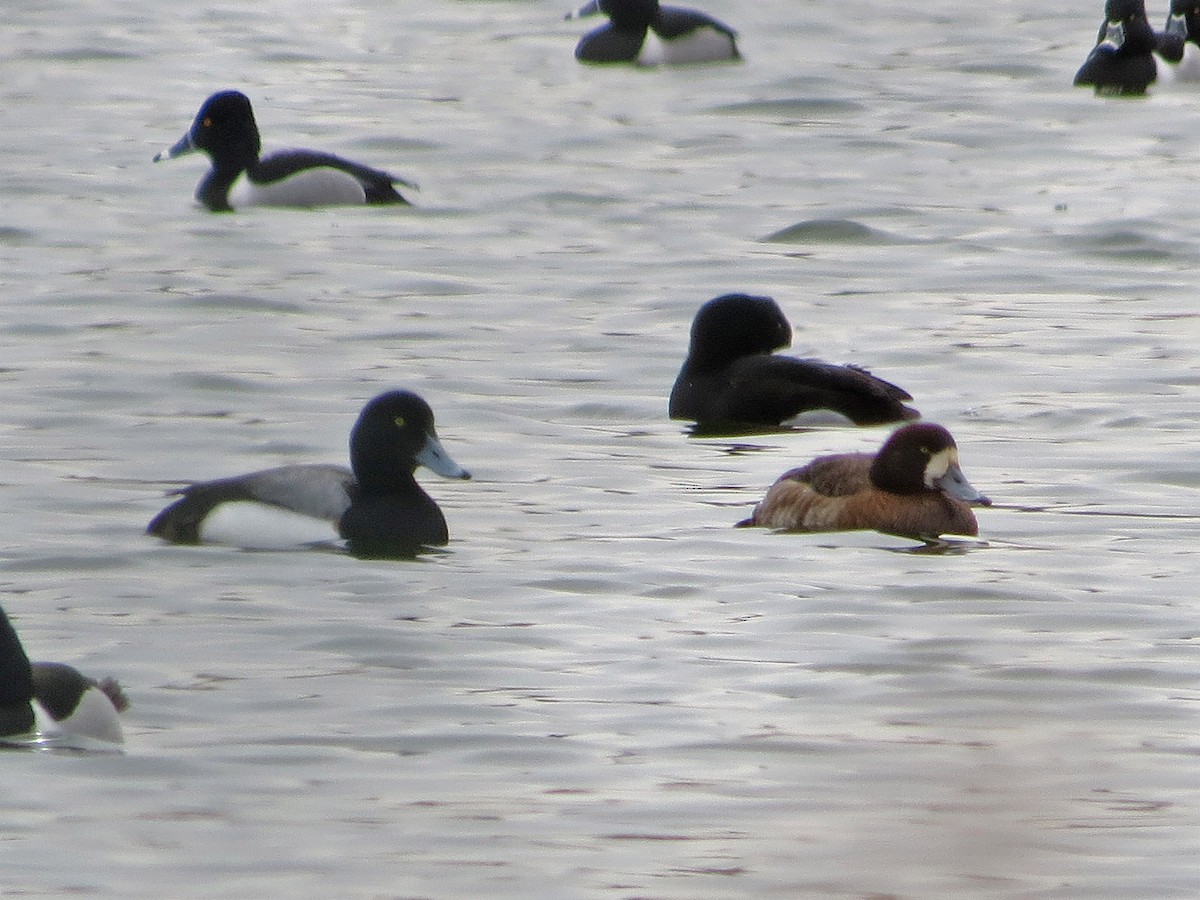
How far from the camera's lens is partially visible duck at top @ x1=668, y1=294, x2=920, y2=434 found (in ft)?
40.1

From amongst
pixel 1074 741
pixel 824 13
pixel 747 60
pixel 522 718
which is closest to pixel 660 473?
pixel 522 718

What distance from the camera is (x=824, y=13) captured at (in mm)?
28609

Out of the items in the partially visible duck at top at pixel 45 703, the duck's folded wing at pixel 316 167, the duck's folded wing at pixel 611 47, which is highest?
the partially visible duck at top at pixel 45 703

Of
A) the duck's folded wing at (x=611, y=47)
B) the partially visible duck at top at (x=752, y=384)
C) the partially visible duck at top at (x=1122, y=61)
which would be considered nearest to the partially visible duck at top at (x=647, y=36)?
the duck's folded wing at (x=611, y=47)

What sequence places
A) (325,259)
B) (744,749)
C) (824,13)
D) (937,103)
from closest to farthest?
(744,749) → (325,259) → (937,103) → (824,13)

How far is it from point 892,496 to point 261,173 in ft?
30.2

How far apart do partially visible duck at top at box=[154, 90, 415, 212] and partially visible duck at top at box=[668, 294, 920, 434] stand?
19.1ft

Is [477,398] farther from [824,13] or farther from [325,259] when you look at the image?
[824,13]

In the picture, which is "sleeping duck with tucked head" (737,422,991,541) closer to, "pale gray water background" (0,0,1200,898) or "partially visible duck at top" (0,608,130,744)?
"pale gray water background" (0,0,1200,898)

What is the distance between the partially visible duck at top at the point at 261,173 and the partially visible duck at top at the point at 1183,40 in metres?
8.08

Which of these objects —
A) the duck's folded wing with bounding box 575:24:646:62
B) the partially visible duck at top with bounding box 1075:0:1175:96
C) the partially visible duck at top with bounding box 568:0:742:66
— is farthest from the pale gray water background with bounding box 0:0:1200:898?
the partially visible duck at top with bounding box 568:0:742:66

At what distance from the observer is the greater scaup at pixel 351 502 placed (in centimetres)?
970

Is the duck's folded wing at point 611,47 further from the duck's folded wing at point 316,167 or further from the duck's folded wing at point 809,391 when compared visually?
the duck's folded wing at point 809,391

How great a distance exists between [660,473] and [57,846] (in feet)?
17.4
